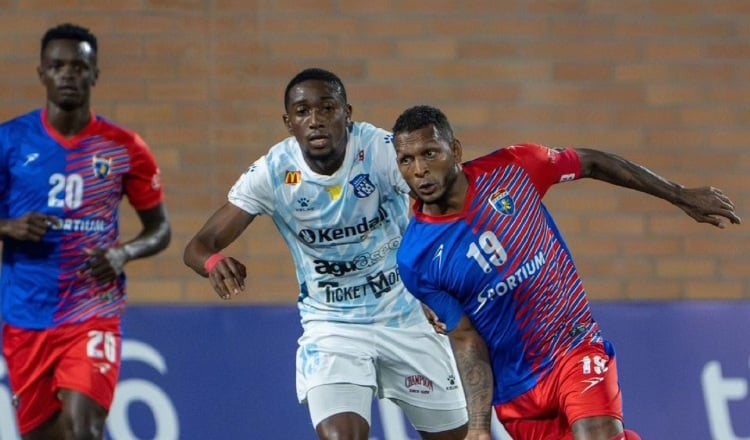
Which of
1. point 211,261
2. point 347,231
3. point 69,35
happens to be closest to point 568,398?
point 347,231

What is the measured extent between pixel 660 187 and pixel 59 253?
254cm

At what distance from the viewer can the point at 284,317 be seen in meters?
7.17

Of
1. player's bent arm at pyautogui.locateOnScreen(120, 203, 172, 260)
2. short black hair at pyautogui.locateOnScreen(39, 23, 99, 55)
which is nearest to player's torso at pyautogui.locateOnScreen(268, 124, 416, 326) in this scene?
player's bent arm at pyautogui.locateOnScreen(120, 203, 172, 260)

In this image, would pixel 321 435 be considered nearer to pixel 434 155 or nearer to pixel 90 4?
pixel 434 155

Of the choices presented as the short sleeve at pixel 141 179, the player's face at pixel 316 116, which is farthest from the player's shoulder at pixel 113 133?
the player's face at pixel 316 116

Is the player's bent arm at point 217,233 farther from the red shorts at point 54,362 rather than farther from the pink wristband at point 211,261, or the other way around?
the red shorts at point 54,362

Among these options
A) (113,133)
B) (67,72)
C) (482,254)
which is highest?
(67,72)

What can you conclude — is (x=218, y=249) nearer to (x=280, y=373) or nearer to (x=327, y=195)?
(x=327, y=195)

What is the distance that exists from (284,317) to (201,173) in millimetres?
1187

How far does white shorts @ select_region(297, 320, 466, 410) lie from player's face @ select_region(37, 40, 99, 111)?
1.41 m

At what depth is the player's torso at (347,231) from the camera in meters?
5.53

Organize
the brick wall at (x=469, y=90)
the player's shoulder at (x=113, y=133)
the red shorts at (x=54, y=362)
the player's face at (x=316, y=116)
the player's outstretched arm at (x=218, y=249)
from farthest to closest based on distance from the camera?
the brick wall at (x=469, y=90) < the player's shoulder at (x=113, y=133) < the red shorts at (x=54, y=362) < the player's face at (x=316, y=116) < the player's outstretched arm at (x=218, y=249)

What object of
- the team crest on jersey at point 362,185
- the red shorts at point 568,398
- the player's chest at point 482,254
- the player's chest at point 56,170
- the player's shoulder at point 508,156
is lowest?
the red shorts at point 568,398

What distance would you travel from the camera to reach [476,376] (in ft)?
15.9
